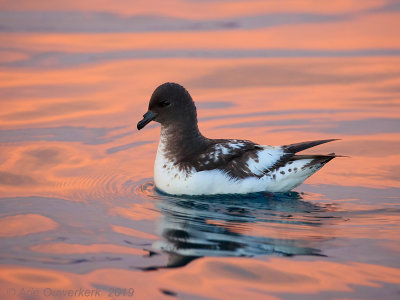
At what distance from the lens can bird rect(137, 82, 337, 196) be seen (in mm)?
9297

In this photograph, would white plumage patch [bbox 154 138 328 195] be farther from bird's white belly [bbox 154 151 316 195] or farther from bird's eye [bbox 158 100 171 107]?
bird's eye [bbox 158 100 171 107]

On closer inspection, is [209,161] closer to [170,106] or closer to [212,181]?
[212,181]

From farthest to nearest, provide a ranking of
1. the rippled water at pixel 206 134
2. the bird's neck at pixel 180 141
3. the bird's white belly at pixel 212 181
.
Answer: the bird's neck at pixel 180 141
the bird's white belly at pixel 212 181
the rippled water at pixel 206 134

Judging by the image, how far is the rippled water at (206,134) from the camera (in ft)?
23.1

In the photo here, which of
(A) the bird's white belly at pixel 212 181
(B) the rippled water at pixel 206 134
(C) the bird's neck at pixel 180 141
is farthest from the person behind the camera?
(C) the bird's neck at pixel 180 141

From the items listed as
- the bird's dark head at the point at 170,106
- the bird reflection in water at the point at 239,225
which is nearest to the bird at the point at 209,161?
the bird's dark head at the point at 170,106

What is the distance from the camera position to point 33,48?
15719mm

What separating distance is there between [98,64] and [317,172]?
19.8 feet

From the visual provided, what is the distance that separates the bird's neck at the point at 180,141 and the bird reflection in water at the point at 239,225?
56cm

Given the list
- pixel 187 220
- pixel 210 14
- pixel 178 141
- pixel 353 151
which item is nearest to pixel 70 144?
pixel 178 141

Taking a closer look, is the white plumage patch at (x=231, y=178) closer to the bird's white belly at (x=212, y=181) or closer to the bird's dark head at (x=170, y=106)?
the bird's white belly at (x=212, y=181)

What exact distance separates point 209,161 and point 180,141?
524 millimetres

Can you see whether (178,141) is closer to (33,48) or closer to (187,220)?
(187,220)

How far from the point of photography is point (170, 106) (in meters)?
9.61
